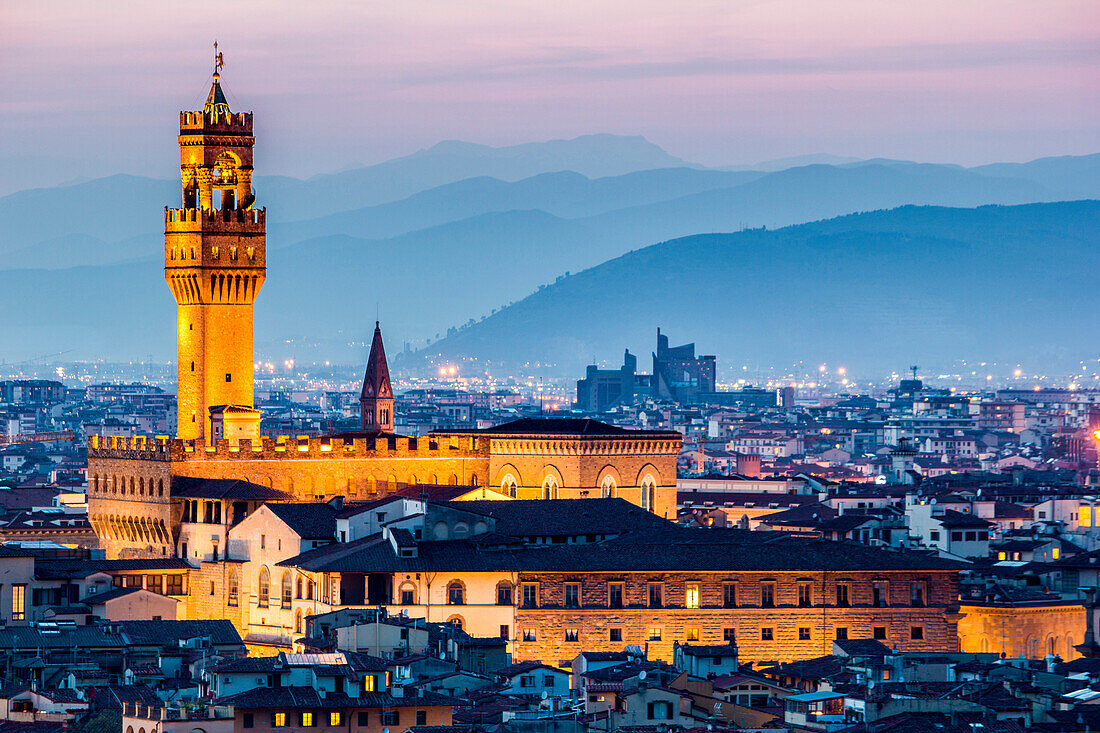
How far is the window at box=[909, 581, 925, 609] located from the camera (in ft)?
237

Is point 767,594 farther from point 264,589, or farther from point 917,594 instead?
point 264,589

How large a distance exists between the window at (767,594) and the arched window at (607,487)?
19151 mm

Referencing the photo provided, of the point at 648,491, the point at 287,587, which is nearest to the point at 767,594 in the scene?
the point at 287,587

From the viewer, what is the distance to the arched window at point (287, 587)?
7431 centimetres

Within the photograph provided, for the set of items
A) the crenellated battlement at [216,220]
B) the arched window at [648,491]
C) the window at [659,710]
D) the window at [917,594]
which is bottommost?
the window at [659,710]

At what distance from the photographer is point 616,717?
5272 cm

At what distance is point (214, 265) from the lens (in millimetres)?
93312

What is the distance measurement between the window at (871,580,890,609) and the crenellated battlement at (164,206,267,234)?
28.9m

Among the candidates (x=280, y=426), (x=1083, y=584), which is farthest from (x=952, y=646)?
(x=280, y=426)

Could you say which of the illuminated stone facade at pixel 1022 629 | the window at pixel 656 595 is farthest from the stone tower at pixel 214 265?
the illuminated stone facade at pixel 1022 629

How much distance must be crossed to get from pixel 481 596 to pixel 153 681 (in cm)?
1263

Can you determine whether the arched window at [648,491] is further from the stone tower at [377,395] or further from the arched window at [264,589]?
the arched window at [264,589]

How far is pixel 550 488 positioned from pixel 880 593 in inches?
782

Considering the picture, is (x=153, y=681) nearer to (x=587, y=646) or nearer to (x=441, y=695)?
(x=441, y=695)
